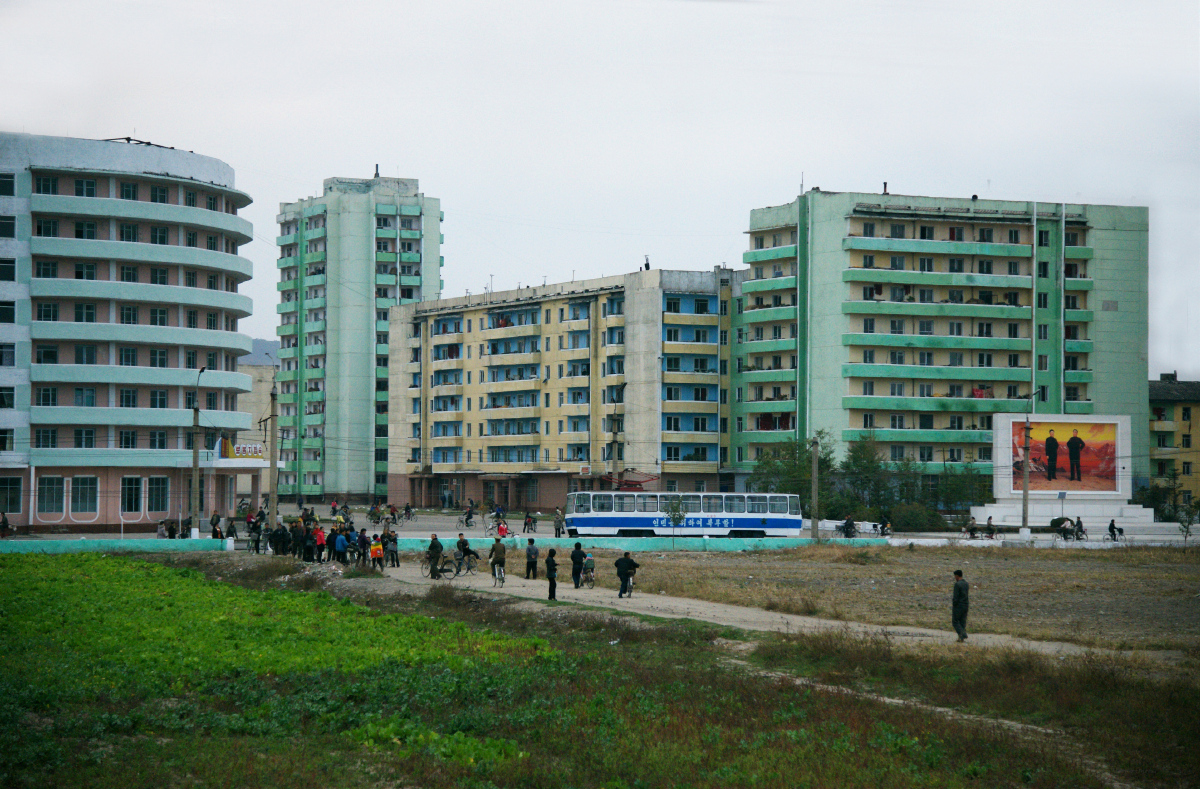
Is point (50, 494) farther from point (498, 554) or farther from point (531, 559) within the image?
point (498, 554)

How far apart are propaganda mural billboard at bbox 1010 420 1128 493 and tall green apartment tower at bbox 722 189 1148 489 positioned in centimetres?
1611

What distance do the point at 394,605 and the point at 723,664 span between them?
14.5 meters

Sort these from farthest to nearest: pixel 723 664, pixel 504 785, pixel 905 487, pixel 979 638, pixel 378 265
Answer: pixel 378 265 → pixel 905 487 → pixel 979 638 → pixel 723 664 → pixel 504 785

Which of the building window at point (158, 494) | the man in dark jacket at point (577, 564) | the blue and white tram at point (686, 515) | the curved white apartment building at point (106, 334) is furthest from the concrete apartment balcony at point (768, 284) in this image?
the man in dark jacket at point (577, 564)

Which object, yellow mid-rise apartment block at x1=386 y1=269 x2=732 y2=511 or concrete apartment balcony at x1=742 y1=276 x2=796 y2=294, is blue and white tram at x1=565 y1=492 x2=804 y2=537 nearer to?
yellow mid-rise apartment block at x1=386 y1=269 x2=732 y2=511

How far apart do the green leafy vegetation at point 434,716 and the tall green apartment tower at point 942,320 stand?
242ft

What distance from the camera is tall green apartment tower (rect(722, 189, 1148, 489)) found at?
9944 cm

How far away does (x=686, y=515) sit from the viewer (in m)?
71.1

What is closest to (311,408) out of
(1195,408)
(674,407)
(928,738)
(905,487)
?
(674,407)

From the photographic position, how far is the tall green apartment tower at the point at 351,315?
12912 cm

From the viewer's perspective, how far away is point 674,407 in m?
104

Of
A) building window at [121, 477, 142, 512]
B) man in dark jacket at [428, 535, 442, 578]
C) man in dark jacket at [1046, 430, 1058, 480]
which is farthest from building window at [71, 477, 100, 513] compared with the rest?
man in dark jacket at [1046, 430, 1058, 480]

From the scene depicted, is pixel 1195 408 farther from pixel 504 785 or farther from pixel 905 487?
pixel 504 785

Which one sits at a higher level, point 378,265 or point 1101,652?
point 378,265
